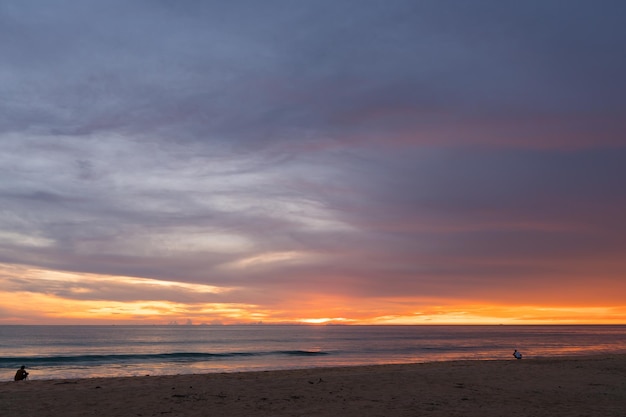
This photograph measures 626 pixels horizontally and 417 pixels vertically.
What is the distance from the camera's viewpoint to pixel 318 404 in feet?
51.7

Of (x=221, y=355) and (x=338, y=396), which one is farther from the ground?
(x=338, y=396)

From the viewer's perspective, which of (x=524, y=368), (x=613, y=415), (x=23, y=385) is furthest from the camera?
(x=524, y=368)

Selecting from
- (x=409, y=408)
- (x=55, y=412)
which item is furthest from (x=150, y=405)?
(x=409, y=408)

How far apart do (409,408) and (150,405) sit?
331 inches

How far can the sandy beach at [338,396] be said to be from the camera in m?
14.6

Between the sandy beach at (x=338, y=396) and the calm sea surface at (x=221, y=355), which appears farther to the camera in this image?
the calm sea surface at (x=221, y=355)

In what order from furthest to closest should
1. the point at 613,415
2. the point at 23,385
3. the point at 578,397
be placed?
the point at 23,385 → the point at 578,397 → the point at 613,415

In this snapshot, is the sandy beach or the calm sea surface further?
the calm sea surface

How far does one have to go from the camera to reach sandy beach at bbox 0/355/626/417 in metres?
14.6

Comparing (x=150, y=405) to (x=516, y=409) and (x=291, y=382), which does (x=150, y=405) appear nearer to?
(x=291, y=382)

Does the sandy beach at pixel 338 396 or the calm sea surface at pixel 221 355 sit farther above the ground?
the sandy beach at pixel 338 396

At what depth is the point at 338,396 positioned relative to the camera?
56.5 ft

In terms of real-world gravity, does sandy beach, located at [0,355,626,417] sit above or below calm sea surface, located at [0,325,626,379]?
above

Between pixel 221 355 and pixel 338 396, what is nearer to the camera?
pixel 338 396
